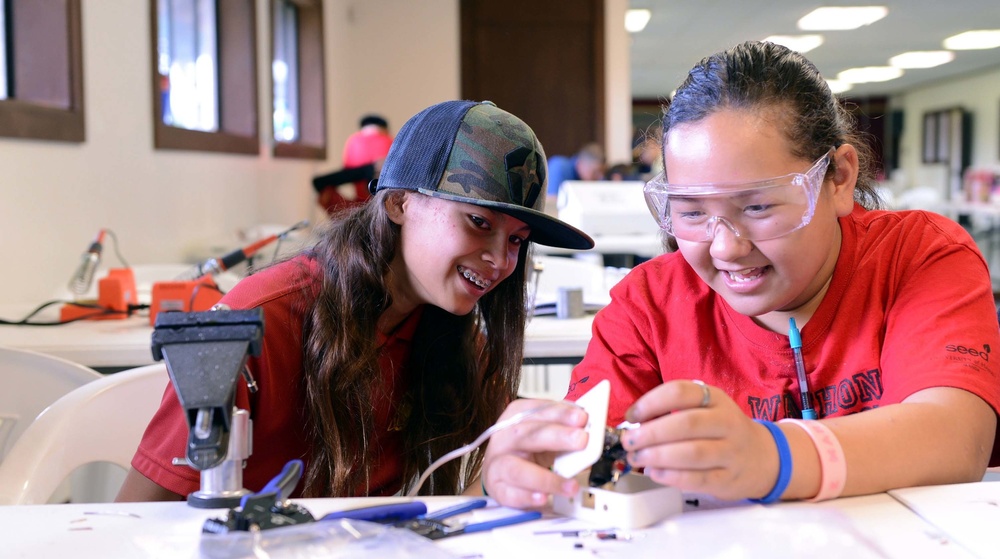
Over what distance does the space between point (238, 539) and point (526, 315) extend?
862mm

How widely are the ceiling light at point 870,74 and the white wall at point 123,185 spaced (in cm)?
1098

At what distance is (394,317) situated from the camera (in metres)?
1.45

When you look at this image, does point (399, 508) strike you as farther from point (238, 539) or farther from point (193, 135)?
point (193, 135)

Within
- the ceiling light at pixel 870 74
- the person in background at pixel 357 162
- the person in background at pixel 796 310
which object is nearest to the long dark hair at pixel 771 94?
the person in background at pixel 796 310

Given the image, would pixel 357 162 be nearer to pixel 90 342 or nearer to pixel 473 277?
pixel 90 342

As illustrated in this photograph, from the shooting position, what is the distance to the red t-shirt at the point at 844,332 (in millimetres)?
1097

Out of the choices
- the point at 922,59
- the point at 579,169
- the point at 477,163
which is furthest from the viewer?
the point at 922,59

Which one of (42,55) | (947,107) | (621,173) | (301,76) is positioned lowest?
(621,173)

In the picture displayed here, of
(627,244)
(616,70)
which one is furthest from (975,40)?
(627,244)

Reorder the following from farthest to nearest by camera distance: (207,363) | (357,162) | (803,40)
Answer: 1. (803,40)
2. (357,162)
3. (207,363)

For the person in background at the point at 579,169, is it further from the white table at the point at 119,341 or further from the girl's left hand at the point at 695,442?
the girl's left hand at the point at 695,442

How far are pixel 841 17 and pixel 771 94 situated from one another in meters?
9.52

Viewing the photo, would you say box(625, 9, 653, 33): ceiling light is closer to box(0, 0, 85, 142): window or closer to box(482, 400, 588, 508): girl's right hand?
box(0, 0, 85, 142): window

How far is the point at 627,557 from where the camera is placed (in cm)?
75
